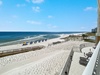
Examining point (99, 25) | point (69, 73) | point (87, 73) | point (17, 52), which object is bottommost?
point (17, 52)

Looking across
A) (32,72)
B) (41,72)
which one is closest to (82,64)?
(41,72)

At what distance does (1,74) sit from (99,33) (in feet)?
23.3

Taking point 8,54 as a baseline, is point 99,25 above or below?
above

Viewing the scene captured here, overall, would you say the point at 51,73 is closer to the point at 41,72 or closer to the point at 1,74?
the point at 41,72

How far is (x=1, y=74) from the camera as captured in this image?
26.9 ft

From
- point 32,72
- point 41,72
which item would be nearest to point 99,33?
point 41,72

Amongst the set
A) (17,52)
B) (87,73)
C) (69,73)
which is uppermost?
(87,73)

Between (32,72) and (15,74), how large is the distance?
1.16 meters

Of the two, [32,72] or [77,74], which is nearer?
[77,74]

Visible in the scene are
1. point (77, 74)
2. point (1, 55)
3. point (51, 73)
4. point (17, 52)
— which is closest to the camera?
Result: point (77, 74)

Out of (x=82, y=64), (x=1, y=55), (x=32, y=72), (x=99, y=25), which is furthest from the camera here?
(x=1, y=55)

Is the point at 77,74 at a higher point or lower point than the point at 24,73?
higher

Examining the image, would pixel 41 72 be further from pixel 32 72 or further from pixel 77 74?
pixel 77 74

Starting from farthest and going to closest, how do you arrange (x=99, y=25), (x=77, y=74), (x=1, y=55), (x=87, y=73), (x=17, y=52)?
1. (x=17, y=52)
2. (x=1, y=55)
3. (x=99, y=25)
4. (x=77, y=74)
5. (x=87, y=73)
